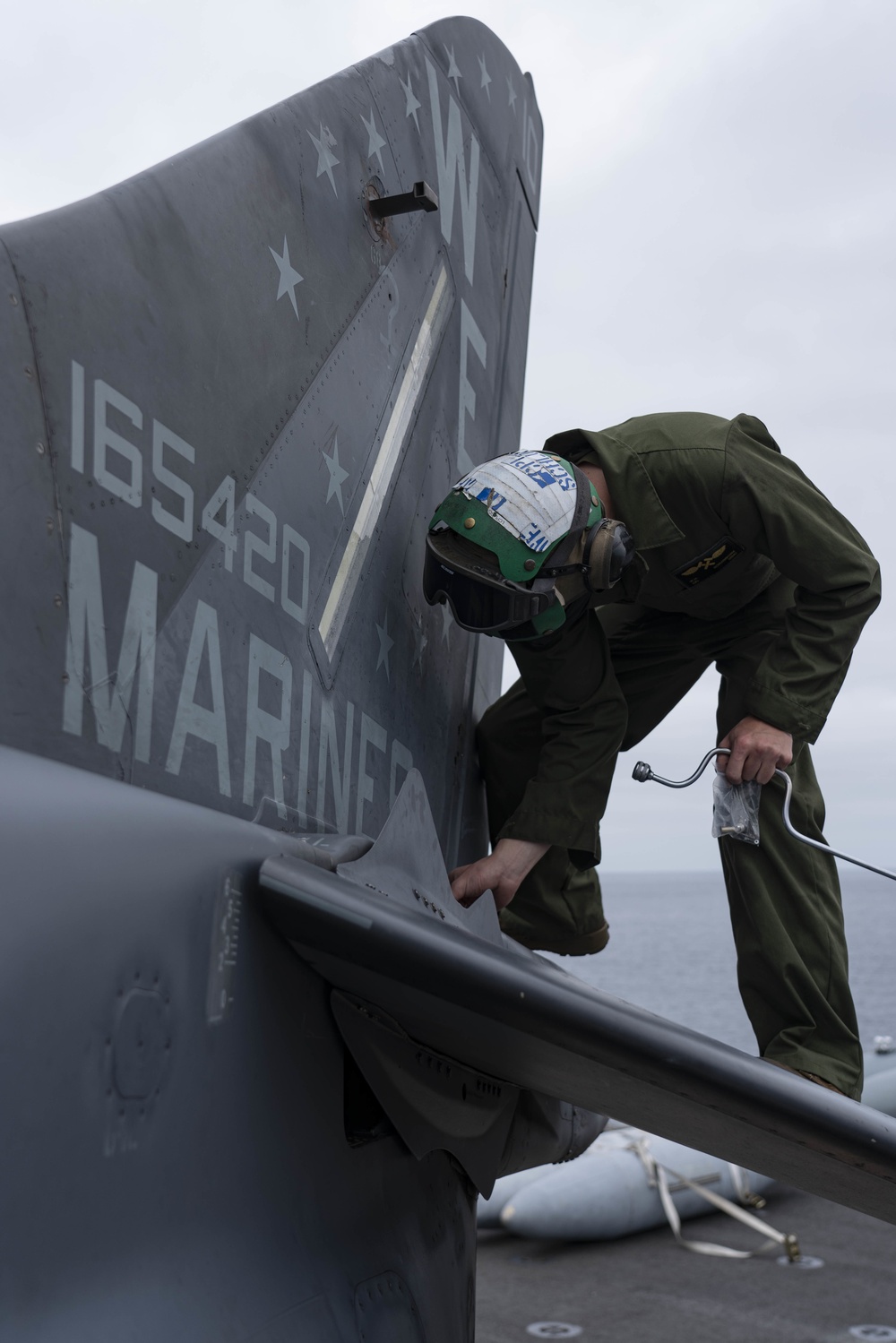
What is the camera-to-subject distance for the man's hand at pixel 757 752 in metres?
2.50

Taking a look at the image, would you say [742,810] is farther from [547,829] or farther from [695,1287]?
[695,1287]

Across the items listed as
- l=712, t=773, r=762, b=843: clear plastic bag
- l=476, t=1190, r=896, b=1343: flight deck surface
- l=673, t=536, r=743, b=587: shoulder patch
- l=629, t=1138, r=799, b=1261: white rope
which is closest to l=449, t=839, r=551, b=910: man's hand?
l=712, t=773, r=762, b=843: clear plastic bag

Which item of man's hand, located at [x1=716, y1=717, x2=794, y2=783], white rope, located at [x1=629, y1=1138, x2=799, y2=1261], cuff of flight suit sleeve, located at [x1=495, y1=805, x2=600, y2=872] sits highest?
man's hand, located at [x1=716, y1=717, x2=794, y2=783]

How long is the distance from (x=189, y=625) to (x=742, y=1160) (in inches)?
45.2

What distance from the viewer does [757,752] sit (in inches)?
99.4

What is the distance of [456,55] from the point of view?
2.63 meters

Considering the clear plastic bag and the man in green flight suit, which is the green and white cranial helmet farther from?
the clear plastic bag

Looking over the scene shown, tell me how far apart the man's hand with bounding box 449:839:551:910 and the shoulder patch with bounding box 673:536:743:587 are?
69cm

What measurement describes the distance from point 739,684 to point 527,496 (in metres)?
0.98

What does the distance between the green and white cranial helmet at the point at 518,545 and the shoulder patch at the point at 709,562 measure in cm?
37

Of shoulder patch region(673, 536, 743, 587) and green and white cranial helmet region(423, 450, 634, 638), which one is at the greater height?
shoulder patch region(673, 536, 743, 587)

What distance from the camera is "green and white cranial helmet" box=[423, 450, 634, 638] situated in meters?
2.12

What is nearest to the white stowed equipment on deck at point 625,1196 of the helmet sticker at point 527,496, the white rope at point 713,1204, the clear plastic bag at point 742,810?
the white rope at point 713,1204

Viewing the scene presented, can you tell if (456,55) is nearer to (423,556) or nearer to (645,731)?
(423,556)
